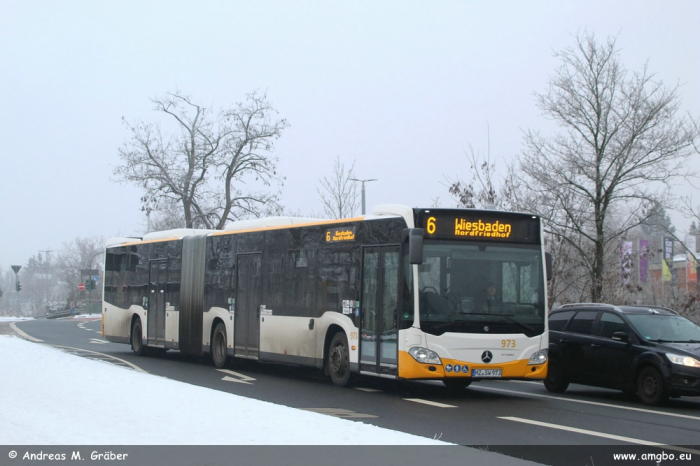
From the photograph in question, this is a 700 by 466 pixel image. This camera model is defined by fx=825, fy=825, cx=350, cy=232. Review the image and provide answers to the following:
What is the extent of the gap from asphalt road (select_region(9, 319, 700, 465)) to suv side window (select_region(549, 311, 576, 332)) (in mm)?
1291

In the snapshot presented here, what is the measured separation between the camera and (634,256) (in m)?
24.8

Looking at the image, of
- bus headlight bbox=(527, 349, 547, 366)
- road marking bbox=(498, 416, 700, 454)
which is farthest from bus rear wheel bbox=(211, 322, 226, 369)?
road marking bbox=(498, 416, 700, 454)

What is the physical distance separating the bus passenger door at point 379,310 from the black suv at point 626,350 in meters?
3.83

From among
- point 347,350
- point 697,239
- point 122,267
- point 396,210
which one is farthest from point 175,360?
point 697,239

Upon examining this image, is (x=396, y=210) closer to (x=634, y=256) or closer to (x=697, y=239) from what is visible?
(x=634, y=256)

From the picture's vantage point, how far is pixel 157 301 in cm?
2400

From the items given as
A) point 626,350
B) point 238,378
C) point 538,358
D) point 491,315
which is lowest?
point 238,378

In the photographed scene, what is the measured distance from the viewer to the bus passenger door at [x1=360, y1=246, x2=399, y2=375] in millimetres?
13891

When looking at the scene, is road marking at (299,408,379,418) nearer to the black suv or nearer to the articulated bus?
the articulated bus

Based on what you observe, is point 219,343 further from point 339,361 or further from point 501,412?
point 501,412

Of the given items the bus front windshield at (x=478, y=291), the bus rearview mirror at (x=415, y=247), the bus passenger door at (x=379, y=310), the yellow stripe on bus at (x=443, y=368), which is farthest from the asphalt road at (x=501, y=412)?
the bus rearview mirror at (x=415, y=247)

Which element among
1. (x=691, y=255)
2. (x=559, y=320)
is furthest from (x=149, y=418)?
(x=691, y=255)

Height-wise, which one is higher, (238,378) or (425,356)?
(425,356)

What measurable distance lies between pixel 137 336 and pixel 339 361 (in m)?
11.4
